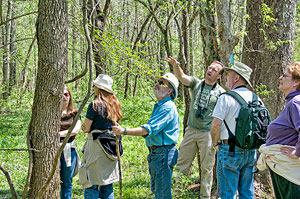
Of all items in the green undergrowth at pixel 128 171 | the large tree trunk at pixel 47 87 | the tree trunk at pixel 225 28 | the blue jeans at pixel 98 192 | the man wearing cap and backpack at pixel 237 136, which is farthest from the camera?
the green undergrowth at pixel 128 171

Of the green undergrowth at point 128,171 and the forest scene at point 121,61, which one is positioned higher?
the forest scene at point 121,61

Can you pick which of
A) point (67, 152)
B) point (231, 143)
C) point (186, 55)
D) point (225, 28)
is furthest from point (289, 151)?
point (186, 55)

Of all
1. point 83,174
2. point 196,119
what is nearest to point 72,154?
point 83,174

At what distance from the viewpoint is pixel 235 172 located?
12.2 feet

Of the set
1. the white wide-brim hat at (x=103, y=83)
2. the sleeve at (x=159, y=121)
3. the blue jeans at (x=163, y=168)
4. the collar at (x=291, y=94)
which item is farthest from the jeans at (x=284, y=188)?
the white wide-brim hat at (x=103, y=83)

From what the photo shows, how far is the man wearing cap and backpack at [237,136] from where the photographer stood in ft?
11.9

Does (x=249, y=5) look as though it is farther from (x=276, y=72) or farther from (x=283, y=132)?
(x=283, y=132)

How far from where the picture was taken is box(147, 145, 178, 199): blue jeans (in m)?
4.05

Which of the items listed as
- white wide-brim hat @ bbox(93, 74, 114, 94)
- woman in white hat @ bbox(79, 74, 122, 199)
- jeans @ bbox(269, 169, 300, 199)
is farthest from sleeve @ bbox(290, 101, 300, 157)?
white wide-brim hat @ bbox(93, 74, 114, 94)

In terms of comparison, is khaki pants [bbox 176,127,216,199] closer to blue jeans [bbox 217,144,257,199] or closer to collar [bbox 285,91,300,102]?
blue jeans [bbox 217,144,257,199]

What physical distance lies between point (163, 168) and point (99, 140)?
93 centimetres

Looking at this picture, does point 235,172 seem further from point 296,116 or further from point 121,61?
point 121,61

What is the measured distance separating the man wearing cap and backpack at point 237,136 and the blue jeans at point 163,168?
0.63 meters

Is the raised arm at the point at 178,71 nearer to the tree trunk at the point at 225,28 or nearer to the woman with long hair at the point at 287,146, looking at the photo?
the tree trunk at the point at 225,28
